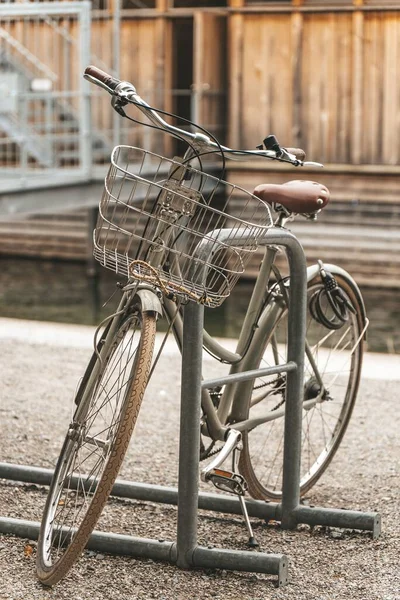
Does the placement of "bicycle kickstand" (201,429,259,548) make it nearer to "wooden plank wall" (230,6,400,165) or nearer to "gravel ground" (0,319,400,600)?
"gravel ground" (0,319,400,600)

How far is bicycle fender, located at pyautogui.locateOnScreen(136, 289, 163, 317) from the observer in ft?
11.5

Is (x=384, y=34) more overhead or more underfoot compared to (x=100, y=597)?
more overhead

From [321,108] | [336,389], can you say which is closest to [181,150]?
[321,108]

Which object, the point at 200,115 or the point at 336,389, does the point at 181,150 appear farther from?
the point at 336,389

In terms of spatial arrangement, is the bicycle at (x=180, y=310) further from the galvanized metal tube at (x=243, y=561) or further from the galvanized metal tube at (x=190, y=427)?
the galvanized metal tube at (x=243, y=561)

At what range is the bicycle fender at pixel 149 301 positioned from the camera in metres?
3.51

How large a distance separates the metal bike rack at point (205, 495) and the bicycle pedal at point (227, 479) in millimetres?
96

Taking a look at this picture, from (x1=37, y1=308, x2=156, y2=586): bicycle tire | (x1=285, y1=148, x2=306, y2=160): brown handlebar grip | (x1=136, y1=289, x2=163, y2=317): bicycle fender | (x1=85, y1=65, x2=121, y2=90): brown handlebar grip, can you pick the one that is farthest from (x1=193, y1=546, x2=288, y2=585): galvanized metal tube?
(x1=85, y1=65, x2=121, y2=90): brown handlebar grip

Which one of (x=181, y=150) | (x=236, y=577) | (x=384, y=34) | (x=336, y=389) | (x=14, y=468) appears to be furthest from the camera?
(x=181, y=150)

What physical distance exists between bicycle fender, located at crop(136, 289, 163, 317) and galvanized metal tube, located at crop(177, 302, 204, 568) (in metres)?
0.09

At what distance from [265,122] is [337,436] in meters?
11.9

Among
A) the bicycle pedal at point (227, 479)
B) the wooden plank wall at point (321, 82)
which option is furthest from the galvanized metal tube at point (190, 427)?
the wooden plank wall at point (321, 82)

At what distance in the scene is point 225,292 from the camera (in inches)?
133

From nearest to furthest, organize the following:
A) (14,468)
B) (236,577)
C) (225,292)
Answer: (225,292) → (236,577) → (14,468)
